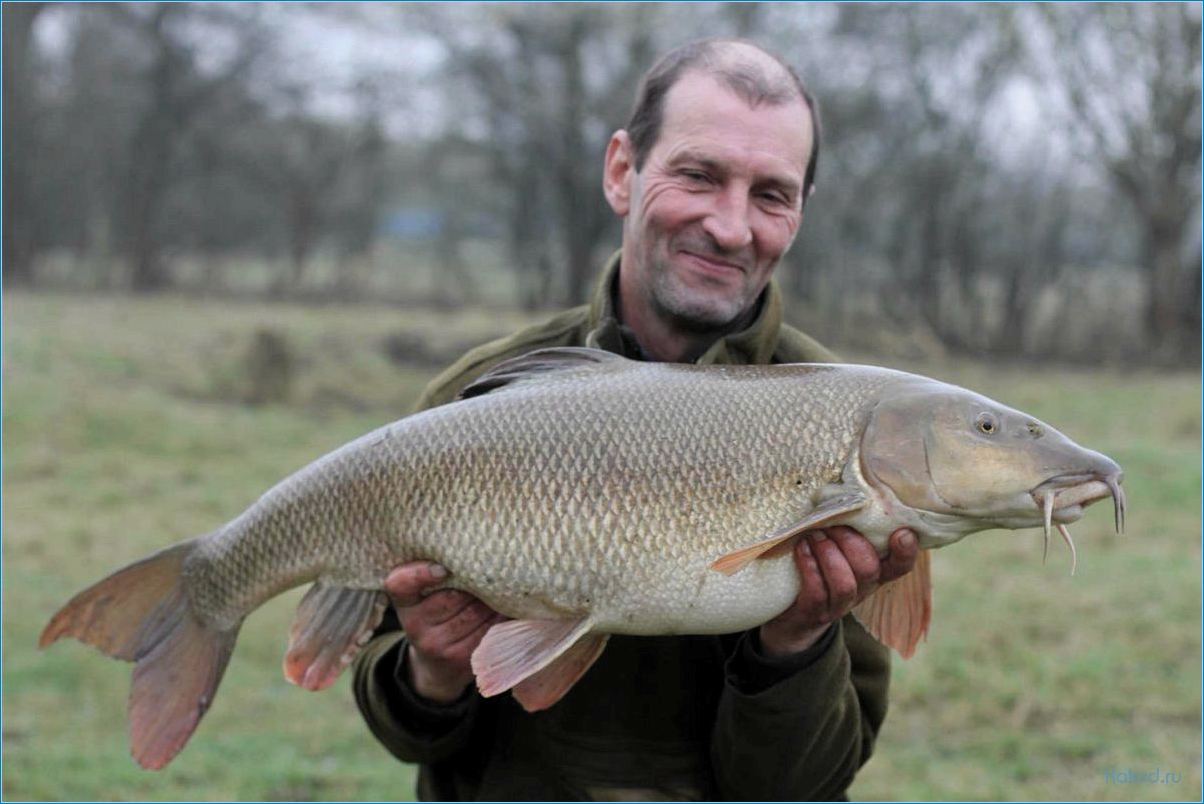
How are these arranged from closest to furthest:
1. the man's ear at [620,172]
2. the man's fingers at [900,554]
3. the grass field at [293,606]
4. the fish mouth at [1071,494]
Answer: the fish mouth at [1071,494] → the man's fingers at [900,554] → the man's ear at [620,172] → the grass field at [293,606]

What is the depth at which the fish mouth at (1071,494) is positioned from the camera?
206 cm

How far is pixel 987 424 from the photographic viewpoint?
2.18 metres

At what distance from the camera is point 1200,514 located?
763cm

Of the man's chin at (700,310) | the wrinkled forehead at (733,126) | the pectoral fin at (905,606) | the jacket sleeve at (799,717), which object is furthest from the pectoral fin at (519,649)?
the wrinkled forehead at (733,126)

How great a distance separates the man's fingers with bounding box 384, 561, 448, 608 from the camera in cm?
231

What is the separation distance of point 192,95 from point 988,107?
12.4m

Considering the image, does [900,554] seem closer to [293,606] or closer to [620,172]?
[620,172]

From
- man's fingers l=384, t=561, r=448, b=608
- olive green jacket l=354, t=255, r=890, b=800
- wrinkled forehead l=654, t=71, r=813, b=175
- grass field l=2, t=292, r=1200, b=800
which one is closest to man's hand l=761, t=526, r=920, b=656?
olive green jacket l=354, t=255, r=890, b=800

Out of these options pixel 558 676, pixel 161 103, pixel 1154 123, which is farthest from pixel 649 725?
pixel 161 103

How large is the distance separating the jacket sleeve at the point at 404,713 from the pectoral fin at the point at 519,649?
43cm

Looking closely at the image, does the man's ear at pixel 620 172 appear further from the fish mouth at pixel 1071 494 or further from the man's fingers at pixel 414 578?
the fish mouth at pixel 1071 494

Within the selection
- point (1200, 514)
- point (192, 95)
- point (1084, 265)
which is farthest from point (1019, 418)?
point (192, 95)

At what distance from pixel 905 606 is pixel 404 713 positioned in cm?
107

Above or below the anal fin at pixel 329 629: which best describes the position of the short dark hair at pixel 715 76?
above
